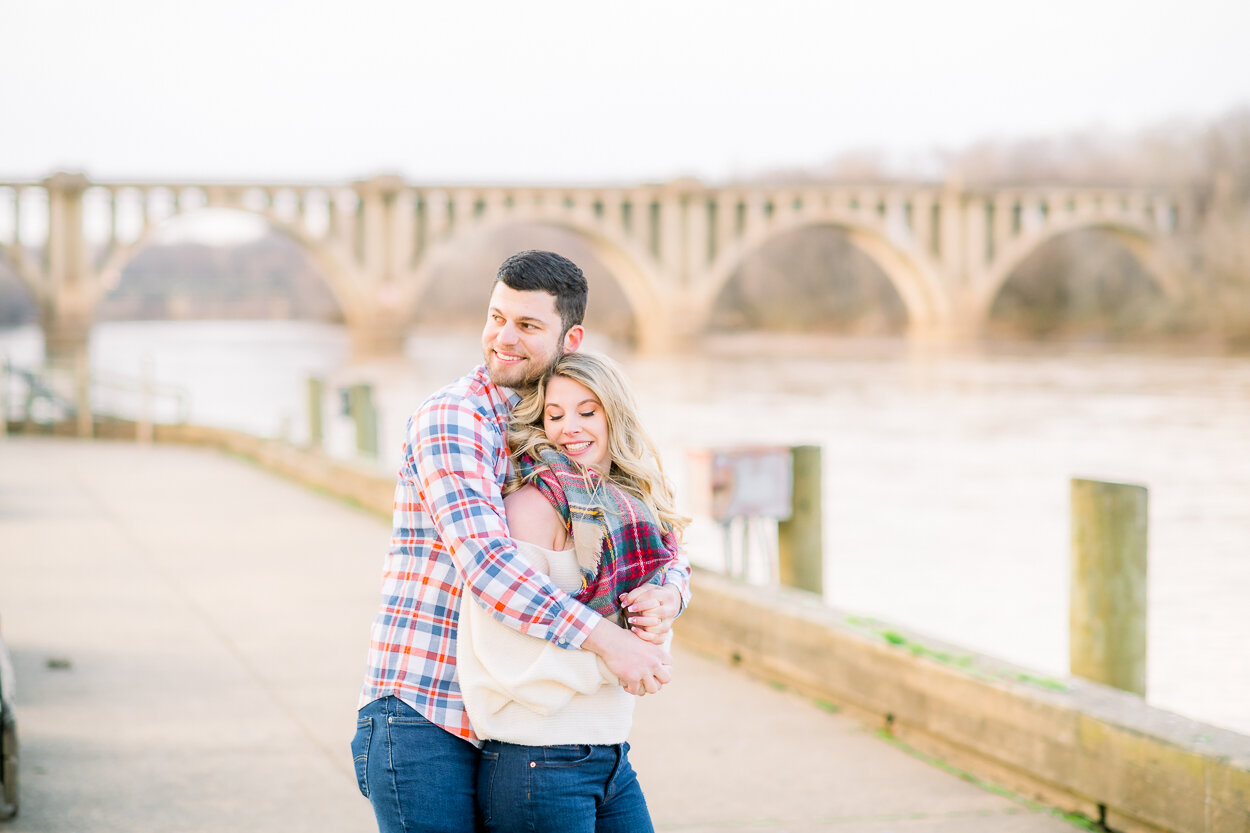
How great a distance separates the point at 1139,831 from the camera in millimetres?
3277

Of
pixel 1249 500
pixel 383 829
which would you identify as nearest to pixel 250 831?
pixel 383 829

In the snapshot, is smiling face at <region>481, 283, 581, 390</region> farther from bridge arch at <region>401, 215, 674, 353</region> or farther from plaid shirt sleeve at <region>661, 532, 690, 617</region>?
bridge arch at <region>401, 215, 674, 353</region>

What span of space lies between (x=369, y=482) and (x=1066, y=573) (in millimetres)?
4539

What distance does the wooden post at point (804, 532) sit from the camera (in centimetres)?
559

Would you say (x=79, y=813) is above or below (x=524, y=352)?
below

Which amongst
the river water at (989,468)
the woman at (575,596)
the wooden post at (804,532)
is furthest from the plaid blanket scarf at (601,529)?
the river water at (989,468)

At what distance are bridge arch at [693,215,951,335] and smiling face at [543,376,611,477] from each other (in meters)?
60.9

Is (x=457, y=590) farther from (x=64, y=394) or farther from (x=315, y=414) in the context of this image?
(x=64, y=394)

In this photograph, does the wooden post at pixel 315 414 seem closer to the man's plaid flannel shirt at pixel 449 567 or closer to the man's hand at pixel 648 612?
the man's plaid flannel shirt at pixel 449 567

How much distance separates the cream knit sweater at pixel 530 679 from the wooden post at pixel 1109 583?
227 cm

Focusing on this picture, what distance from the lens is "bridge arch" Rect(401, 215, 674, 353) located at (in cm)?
6119

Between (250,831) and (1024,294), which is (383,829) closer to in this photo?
(250,831)

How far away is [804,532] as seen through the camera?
5.66 meters

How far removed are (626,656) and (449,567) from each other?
0.33m
